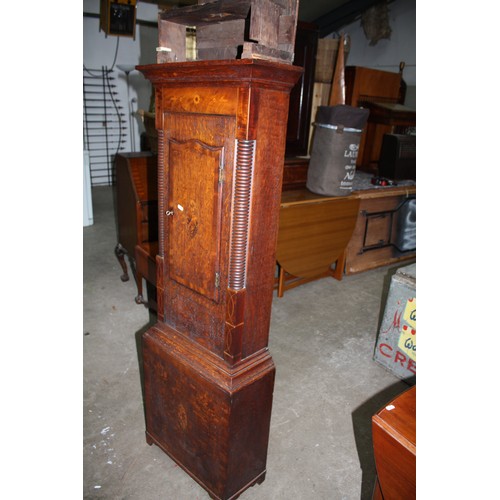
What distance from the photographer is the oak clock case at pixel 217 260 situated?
127 centimetres

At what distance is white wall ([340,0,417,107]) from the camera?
26.1 ft

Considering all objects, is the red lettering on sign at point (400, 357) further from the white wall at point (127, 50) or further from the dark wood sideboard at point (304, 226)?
the white wall at point (127, 50)

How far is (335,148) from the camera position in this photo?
3.51 metres

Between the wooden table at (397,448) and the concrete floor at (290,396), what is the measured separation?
0.79 m

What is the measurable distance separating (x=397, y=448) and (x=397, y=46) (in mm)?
8969

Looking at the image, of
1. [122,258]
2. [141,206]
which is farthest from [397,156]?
[122,258]

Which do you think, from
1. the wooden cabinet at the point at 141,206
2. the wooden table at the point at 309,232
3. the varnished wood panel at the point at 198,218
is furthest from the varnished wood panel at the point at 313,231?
the varnished wood panel at the point at 198,218

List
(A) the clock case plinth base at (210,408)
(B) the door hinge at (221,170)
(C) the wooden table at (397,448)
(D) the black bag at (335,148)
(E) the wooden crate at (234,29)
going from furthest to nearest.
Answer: (D) the black bag at (335,148), (A) the clock case plinth base at (210,408), (B) the door hinge at (221,170), (E) the wooden crate at (234,29), (C) the wooden table at (397,448)

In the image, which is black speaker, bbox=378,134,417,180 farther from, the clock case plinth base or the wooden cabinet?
the clock case plinth base

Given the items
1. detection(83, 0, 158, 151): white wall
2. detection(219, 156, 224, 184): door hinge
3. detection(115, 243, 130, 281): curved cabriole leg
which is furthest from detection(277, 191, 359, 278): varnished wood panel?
detection(83, 0, 158, 151): white wall

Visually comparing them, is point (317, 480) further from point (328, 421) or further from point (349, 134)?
point (349, 134)

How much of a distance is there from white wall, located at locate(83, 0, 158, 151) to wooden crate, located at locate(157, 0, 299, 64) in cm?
676

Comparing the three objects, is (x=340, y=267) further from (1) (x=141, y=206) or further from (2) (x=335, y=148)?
(1) (x=141, y=206)

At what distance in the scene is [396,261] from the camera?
4.57 meters
